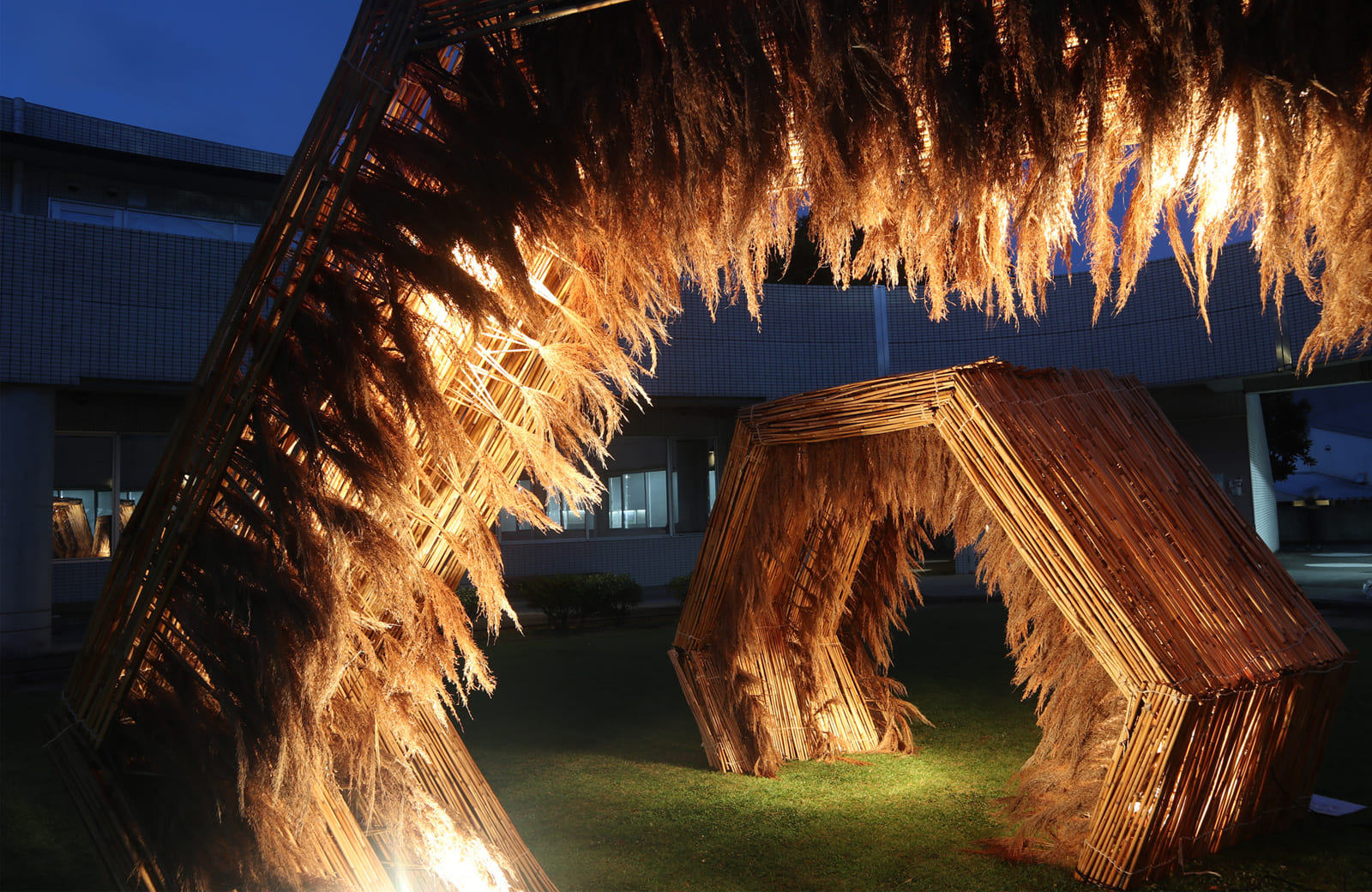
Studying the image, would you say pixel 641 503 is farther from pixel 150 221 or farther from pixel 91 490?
pixel 150 221

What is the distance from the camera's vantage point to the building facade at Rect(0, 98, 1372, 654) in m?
8.75

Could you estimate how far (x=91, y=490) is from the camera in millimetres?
11039

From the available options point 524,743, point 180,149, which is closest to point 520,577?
point 180,149

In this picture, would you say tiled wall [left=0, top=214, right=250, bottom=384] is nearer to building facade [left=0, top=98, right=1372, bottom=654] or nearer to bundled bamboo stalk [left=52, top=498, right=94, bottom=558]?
building facade [left=0, top=98, right=1372, bottom=654]

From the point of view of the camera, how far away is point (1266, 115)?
129cm

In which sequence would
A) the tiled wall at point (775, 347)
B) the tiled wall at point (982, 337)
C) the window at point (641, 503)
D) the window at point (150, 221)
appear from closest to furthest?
the window at point (150, 221)
the tiled wall at point (982, 337)
the tiled wall at point (775, 347)
the window at point (641, 503)

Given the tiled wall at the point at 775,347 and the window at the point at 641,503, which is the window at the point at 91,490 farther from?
the tiled wall at the point at 775,347

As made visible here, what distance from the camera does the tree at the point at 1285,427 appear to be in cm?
2303

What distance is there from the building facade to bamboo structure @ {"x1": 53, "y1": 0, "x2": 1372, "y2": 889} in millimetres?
5455

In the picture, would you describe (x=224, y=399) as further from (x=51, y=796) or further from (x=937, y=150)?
(x=51, y=796)

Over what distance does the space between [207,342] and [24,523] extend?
8.63 ft

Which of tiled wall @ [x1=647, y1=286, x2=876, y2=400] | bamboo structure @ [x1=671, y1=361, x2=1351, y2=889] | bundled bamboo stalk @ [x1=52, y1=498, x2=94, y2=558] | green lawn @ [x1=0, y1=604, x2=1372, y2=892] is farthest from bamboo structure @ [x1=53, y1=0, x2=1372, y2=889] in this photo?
bundled bamboo stalk @ [x1=52, y1=498, x2=94, y2=558]

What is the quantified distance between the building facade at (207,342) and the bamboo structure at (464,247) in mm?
5455

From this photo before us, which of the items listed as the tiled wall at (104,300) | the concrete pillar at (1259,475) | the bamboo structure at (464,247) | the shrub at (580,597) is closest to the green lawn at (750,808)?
the bamboo structure at (464,247)
